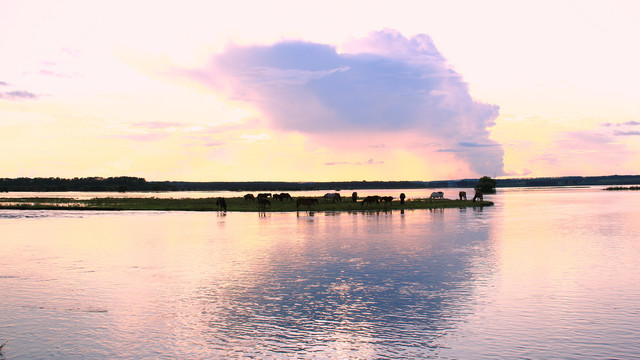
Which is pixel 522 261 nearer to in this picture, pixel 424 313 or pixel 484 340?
pixel 424 313

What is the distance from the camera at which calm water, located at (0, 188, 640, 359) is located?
11.7 meters

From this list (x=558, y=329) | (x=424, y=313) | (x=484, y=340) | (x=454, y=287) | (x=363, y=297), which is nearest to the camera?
(x=484, y=340)

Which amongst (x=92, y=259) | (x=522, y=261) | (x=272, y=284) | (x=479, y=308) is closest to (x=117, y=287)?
(x=272, y=284)

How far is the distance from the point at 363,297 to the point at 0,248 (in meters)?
23.7

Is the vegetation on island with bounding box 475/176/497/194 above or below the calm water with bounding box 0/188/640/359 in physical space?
above

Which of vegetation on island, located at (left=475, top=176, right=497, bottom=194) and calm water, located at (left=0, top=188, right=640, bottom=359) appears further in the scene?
vegetation on island, located at (left=475, top=176, right=497, bottom=194)

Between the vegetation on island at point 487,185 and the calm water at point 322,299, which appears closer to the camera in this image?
the calm water at point 322,299

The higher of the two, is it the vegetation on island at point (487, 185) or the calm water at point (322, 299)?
the vegetation on island at point (487, 185)

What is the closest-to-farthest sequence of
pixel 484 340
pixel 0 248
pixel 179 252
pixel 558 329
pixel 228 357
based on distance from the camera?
pixel 228 357, pixel 484 340, pixel 558 329, pixel 179 252, pixel 0 248

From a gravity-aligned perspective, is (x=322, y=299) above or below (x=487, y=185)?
below

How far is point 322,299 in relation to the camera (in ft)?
52.7

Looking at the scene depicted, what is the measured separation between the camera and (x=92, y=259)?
82.3ft

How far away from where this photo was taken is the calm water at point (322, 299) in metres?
11.7

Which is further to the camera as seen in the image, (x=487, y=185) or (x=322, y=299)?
(x=487, y=185)
